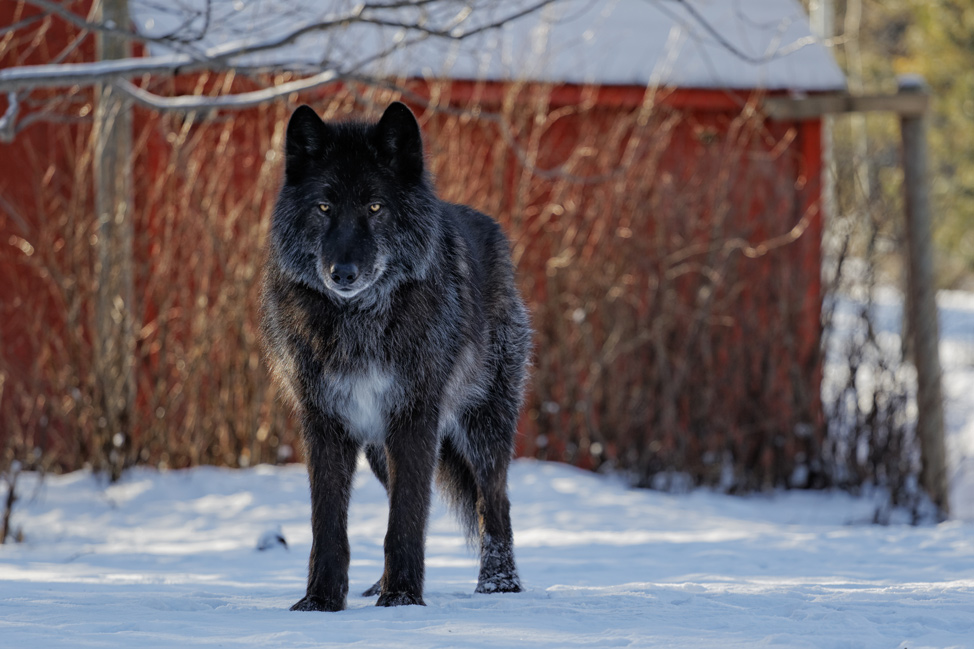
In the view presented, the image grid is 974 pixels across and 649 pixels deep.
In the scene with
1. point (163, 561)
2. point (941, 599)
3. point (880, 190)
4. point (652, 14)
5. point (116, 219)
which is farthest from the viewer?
point (652, 14)

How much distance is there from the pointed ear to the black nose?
1.85 feet

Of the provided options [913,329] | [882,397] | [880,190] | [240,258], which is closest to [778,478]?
[882,397]

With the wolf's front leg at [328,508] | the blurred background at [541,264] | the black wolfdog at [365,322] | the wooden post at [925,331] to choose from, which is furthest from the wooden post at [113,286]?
the wooden post at [925,331]

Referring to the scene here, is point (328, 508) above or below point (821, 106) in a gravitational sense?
below

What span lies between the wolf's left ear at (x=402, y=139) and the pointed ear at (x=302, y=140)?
23 centimetres

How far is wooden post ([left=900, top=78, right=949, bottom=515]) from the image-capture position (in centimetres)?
900

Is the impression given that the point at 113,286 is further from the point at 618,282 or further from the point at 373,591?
the point at 373,591

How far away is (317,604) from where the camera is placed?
152 inches

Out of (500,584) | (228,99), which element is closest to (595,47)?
(228,99)

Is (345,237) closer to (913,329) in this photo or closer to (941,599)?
(941,599)

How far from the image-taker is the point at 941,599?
402 centimetres

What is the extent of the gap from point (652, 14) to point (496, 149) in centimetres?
361

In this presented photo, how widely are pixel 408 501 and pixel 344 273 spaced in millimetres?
911

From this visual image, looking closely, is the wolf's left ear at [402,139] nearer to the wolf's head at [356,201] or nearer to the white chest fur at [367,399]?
the wolf's head at [356,201]
